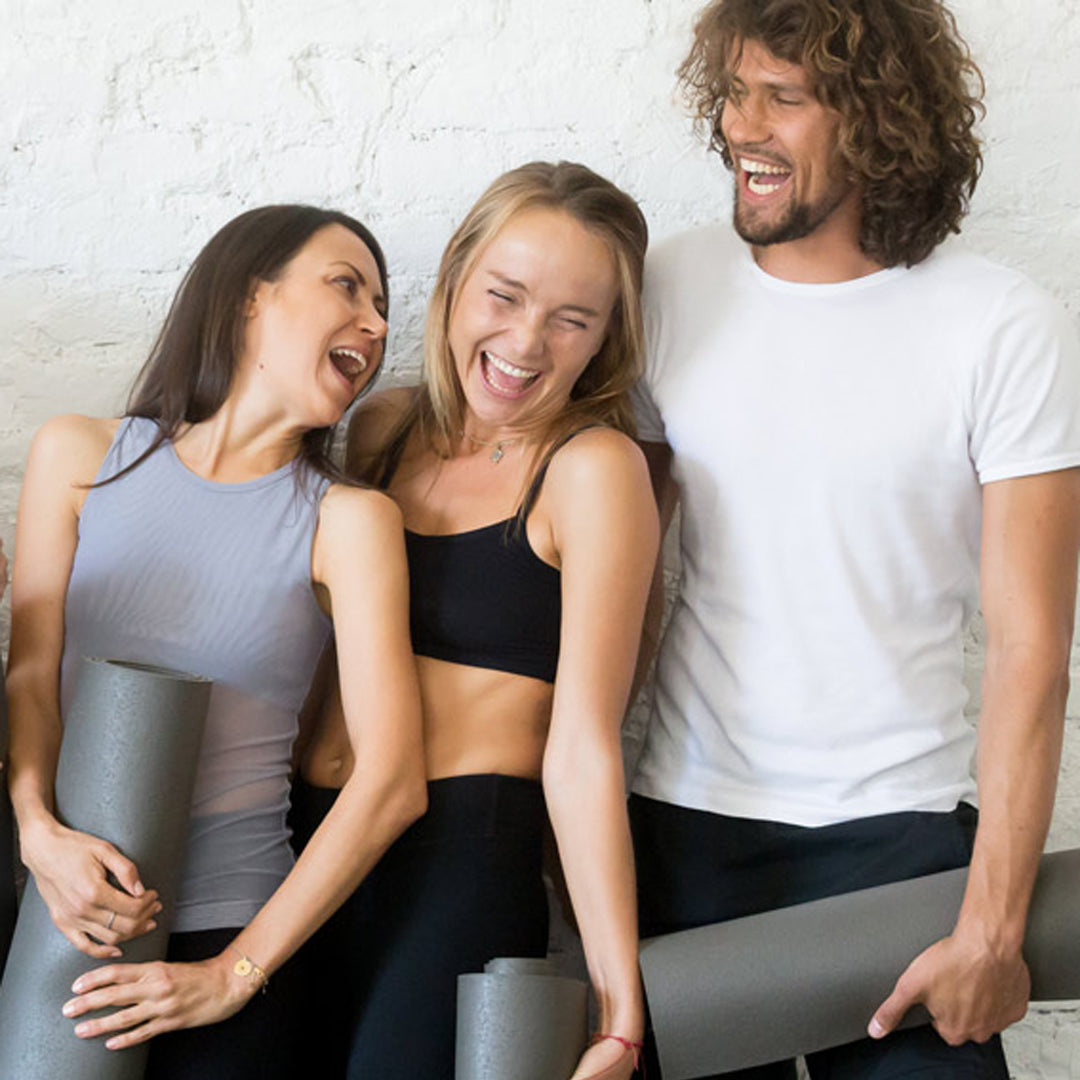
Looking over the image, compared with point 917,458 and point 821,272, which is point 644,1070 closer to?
point 917,458

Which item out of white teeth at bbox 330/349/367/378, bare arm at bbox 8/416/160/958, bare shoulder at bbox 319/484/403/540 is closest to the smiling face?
white teeth at bbox 330/349/367/378

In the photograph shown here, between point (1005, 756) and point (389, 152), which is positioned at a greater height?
point (389, 152)

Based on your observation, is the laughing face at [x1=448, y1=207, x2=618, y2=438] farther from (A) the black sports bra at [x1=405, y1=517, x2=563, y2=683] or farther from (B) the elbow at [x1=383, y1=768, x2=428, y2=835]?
(B) the elbow at [x1=383, y1=768, x2=428, y2=835]

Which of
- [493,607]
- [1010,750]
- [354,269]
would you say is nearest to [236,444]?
[354,269]

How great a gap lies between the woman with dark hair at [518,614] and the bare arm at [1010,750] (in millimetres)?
347

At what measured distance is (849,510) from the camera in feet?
5.81

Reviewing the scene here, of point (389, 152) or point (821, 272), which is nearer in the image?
point (821, 272)

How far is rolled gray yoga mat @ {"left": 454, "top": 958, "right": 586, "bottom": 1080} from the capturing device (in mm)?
1535

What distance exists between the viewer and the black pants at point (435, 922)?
1684 mm

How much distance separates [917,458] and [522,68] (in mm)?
788

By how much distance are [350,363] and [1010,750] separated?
35.4 inches

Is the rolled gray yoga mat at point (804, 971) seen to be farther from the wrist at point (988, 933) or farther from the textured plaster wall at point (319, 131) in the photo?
the textured plaster wall at point (319, 131)

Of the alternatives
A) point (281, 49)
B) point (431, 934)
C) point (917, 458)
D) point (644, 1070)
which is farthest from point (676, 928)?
point (281, 49)

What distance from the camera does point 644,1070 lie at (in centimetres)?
175
